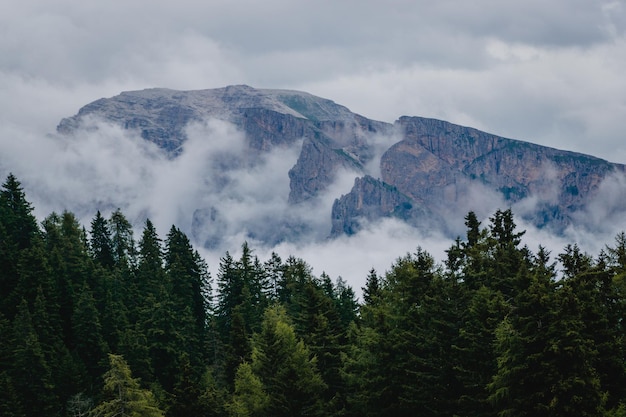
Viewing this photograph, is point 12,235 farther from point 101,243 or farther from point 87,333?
point 87,333

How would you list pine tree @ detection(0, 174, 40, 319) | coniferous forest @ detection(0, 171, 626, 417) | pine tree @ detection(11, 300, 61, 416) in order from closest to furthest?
coniferous forest @ detection(0, 171, 626, 417) → pine tree @ detection(11, 300, 61, 416) → pine tree @ detection(0, 174, 40, 319)

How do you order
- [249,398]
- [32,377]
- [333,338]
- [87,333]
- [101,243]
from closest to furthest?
[249,398]
[333,338]
[32,377]
[87,333]
[101,243]

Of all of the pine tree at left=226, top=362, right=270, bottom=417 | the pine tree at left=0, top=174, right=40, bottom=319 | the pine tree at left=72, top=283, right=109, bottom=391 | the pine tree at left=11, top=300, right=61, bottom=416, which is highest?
the pine tree at left=0, top=174, right=40, bottom=319

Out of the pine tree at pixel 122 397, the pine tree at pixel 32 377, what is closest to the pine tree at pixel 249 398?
the pine tree at pixel 122 397

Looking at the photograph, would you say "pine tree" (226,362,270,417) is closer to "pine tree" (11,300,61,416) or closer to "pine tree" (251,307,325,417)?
"pine tree" (251,307,325,417)

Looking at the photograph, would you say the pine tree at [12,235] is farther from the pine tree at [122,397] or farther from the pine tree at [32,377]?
the pine tree at [122,397]

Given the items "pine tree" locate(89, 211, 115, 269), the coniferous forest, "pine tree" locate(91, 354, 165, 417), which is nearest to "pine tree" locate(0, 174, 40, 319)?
the coniferous forest

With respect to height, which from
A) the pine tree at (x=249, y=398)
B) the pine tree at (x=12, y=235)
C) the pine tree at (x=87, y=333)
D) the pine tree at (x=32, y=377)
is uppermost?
the pine tree at (x=12, y=235)

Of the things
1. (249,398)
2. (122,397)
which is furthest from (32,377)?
(122,397)

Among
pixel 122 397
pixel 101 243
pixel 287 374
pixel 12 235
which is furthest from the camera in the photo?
pixel 101 243

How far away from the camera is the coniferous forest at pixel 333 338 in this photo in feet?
108

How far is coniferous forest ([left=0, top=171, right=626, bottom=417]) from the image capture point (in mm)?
32938

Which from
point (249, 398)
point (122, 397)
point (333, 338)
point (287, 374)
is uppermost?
point (333, 338)

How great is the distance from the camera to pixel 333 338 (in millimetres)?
50062
